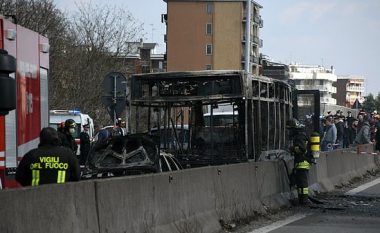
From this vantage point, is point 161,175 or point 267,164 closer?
point 161,175

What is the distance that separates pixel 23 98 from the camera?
367 inches

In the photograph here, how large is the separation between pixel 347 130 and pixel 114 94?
587 inches

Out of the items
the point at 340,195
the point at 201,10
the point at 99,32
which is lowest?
the point at 340,195

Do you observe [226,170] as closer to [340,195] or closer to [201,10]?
[340,195]

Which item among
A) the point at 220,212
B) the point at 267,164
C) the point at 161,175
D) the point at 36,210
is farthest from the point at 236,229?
the point at 36,210

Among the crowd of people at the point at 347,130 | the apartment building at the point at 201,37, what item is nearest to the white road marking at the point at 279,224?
the crowd of people at the point at 347,130

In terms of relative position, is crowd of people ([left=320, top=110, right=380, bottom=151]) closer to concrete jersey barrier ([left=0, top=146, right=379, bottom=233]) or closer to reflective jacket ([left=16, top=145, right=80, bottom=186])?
concrete jersey barrier ([left=0, top=146, right=379, bottom=233])

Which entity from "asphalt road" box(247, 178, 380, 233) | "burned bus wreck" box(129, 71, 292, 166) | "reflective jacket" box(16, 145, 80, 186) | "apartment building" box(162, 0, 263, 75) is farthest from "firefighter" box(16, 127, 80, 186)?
"apartment building" box(162, 0, 263, 75)

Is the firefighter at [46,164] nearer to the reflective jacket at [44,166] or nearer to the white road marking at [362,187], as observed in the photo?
the reflective jacket at [44,166]

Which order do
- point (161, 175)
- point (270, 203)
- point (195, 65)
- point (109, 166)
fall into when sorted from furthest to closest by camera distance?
point (195, 65) < point (270, 203) < point (109, 166) < point (161, 175)

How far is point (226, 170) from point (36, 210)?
562 centimetres

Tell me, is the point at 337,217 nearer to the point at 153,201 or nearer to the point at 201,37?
the point at 153,201

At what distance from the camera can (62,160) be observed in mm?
7730

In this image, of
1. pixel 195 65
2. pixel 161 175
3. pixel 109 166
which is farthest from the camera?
pixel 195 65
